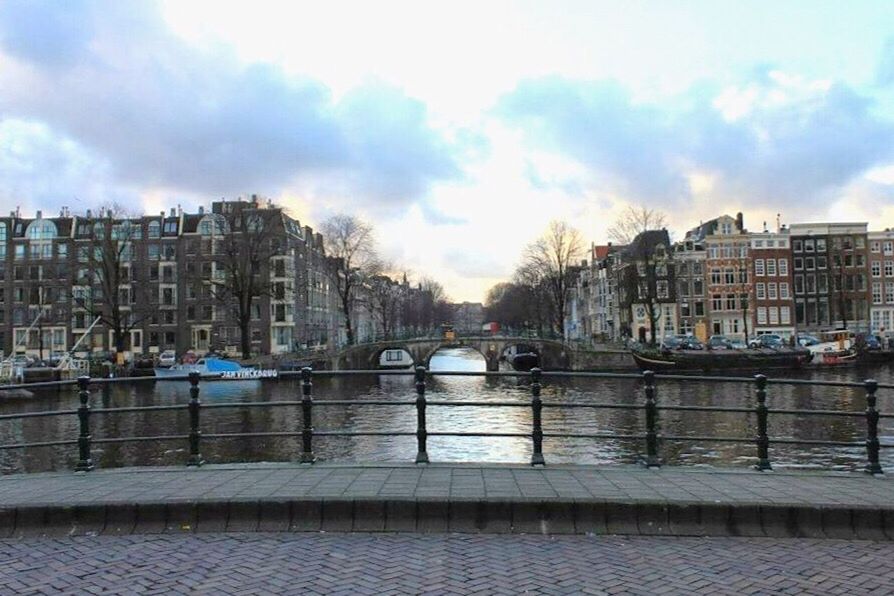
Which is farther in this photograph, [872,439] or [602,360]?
[602,360]

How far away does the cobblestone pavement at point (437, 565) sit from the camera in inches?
194

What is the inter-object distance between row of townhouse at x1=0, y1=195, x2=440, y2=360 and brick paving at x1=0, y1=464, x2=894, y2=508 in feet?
223

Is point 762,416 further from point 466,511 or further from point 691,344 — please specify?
point 691,344

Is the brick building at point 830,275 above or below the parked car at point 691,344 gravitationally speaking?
above

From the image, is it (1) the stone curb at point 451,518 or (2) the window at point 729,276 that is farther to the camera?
(2) the window at point 729,276

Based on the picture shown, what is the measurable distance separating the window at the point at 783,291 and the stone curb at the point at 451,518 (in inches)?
3560

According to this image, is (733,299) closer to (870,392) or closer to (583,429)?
(583,429)

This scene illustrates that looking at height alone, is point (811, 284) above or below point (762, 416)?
above

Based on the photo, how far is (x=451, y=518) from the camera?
652 centimetres

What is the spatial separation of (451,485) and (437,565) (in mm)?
1848

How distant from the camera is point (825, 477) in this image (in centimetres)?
805

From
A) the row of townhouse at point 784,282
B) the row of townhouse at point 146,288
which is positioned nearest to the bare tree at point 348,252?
the row of townhouse at point 146,288

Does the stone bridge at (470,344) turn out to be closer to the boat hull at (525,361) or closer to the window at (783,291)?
the boat hull at (525,361)

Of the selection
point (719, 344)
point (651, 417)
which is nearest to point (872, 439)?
point (651, 417)
